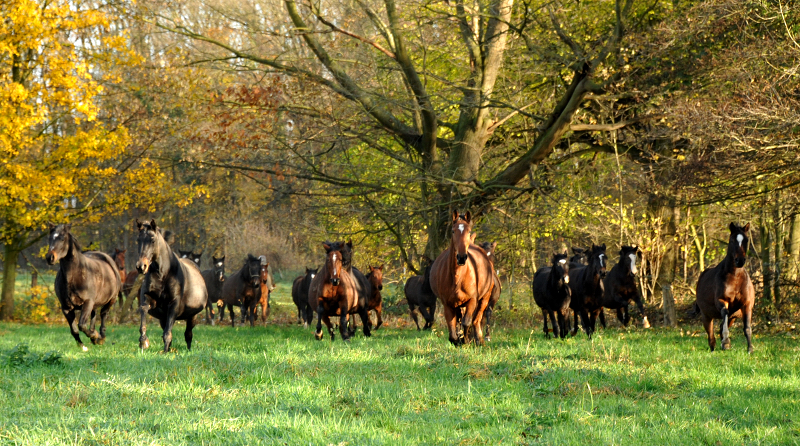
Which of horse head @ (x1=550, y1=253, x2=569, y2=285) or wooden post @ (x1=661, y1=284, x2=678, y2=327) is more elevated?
horse head @ (x1=550, y1=253, x2=569, y2=285)

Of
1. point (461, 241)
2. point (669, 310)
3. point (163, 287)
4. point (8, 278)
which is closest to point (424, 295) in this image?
point (669, 310)

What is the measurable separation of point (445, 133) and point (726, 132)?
47.5 feet

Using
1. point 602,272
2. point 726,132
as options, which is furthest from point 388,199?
point 726,132

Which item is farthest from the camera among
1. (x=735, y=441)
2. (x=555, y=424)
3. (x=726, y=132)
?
(x=726, y=132)

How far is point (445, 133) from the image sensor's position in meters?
26.0

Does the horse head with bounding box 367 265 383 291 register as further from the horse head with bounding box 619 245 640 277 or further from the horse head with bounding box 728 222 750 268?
the horse head with bounding box 728 222 750 268

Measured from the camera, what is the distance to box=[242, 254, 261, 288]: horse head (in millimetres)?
22128

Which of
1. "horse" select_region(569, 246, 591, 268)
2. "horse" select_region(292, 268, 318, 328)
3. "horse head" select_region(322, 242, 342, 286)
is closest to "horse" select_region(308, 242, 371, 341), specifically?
"horse head" select_region(322, 242, 342, 286)

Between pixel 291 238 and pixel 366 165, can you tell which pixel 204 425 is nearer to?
pixel 366 165

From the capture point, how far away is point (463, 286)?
1277 centimetres

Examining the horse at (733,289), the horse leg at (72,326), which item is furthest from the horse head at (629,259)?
the horse leg at (72,326)

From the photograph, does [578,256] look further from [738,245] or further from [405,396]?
[405,396]

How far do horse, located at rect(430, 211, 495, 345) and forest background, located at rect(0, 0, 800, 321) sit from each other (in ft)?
13.5

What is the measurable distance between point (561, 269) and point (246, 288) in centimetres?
1163
